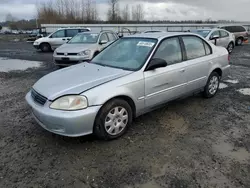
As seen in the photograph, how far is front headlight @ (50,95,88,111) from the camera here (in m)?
2.82

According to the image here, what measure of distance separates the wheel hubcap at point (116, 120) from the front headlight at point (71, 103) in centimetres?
44

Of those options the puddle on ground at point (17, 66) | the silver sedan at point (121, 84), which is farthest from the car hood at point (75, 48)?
the silver sedan at point (121, 84)

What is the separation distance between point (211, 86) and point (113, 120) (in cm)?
285

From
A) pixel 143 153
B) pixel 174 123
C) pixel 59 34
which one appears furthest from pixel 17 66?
pixel 143 153

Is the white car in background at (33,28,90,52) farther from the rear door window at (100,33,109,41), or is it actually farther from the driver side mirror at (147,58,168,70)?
the driver side mirror at (147,58,168,70)

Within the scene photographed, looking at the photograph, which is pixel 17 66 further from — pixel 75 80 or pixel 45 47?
pixel 75 80

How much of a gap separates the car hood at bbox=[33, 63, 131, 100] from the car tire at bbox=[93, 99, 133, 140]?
0.38 metres

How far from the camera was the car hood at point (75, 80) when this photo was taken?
295 cm

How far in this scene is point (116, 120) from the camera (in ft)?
10.5

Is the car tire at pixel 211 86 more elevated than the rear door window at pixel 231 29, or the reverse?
the rear door window at pixel 231 29

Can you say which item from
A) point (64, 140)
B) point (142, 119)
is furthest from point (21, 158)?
point (142, 119)

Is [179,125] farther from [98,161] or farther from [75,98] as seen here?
[75,98]

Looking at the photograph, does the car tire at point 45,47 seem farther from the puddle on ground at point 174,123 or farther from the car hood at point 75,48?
the puddle on ground at point 174,123

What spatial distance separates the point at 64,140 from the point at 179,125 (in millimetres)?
1948
